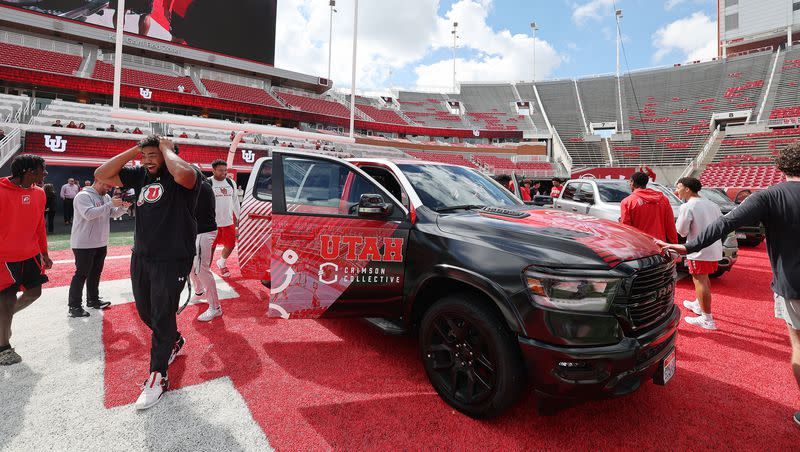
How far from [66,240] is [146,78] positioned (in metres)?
24.1

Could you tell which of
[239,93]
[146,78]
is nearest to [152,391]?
[146,78]

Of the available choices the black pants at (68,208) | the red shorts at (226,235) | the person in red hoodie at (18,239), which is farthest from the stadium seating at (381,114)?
the person in red hoodie at (18,239)

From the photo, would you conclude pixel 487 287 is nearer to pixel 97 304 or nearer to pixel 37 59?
pixel 97 304

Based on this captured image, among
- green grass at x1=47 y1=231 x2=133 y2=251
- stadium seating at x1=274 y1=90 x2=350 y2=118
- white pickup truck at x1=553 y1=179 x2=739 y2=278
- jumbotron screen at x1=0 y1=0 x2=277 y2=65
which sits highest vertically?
jumbotron screen at x1=0 y1=0 x2=277 y2=65

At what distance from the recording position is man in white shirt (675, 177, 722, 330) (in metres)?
4.06

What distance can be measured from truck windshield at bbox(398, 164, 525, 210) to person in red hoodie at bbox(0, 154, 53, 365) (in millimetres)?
3204

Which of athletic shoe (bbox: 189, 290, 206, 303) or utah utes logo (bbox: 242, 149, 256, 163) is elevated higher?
utah utes logo (bbox: 242, 149, 256, 163)

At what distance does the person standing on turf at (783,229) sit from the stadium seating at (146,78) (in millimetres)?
32699

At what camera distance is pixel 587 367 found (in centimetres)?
197

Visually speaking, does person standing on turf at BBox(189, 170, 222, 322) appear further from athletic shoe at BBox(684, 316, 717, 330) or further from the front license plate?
athletic shoe at BBox(684, 316, 717, 330)

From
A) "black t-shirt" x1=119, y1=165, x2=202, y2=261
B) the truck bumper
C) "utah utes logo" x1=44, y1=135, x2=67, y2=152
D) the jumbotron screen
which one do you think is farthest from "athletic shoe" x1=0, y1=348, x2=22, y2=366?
the jumbotron screen

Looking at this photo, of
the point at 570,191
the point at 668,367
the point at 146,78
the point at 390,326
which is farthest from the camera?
the point at 146,78

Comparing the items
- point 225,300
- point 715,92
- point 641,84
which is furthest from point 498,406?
point 641,84

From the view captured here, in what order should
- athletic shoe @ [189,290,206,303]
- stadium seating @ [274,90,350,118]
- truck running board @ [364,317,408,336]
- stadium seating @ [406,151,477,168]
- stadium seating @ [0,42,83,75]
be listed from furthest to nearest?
1. stadium seating @ [274,90,350,118]
2. stadium seating @ [406,151,477,168]
3. stadium seating @ [0,42,83,75]
4. athletic shoe @ [189,290,206,303]
5. truck running board @ [364,317,408,336]
